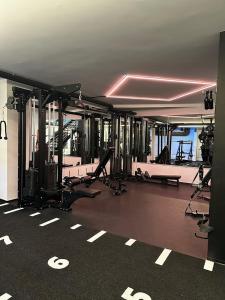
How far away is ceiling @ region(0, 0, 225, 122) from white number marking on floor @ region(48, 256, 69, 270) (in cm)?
248

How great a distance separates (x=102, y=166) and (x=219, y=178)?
324 centimetres

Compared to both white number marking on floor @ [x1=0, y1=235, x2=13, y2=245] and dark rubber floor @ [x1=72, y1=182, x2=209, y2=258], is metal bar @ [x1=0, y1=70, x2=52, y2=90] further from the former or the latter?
white number marking on floor @ [x1=0, y1=235, x2=13, y2=245]

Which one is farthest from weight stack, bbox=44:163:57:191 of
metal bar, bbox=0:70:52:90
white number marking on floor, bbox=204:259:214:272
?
white number marking on floor, bbox=204:259:214:272

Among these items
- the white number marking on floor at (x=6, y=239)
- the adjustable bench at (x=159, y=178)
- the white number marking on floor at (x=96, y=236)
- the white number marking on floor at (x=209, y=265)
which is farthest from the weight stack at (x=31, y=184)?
the adjustable bench at (x=159, y=178)

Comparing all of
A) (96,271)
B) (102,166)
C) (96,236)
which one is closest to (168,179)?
(102,166)

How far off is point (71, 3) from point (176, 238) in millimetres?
2993

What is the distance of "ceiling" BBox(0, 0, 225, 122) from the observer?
1.92 metres

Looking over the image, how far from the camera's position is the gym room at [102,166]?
1979 millimetres

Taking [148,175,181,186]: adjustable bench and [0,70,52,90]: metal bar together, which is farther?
[148,175,181,186]: adjustable bench

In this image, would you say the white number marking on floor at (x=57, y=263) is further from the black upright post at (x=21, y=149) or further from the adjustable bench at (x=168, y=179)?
the adjustable bench at (x=168, y=179)

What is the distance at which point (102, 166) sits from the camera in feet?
17.3

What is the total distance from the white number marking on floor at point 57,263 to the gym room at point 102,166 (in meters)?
0.02

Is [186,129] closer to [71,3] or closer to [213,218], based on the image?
[213,218]

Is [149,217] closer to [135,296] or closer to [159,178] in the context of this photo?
[135,296]
